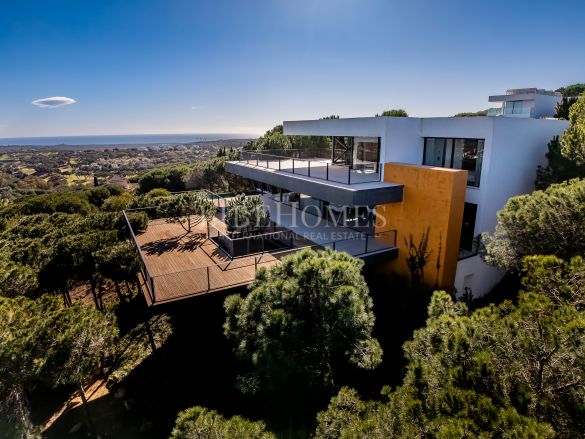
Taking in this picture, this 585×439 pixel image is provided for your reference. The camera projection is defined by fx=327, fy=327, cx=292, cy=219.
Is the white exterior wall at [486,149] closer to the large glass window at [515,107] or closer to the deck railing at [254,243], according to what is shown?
the large glass window at [515,107]

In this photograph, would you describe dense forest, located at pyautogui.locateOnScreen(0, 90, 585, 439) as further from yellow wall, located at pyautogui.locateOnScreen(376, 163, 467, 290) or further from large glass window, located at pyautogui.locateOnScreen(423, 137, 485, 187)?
large glass window, located at pyautogui.locateOnScreen(423, 137, 485, 187)

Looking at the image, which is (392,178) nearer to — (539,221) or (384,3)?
(539,221)

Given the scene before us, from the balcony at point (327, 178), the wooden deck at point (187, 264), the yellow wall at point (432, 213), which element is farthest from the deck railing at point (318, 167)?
the wooden deck at point (187, 264)

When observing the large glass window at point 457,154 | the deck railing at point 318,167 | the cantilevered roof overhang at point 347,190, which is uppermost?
the large glass window at point 457,154

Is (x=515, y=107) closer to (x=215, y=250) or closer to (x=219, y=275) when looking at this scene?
(x=215, y=250)

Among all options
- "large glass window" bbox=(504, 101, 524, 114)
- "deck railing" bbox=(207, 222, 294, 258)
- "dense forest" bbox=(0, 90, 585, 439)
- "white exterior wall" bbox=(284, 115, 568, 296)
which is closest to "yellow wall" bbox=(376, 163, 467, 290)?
"white exterior wall" bbox=(284, 115, 568, 296)

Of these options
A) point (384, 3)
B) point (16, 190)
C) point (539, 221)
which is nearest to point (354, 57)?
point (384, 3)
